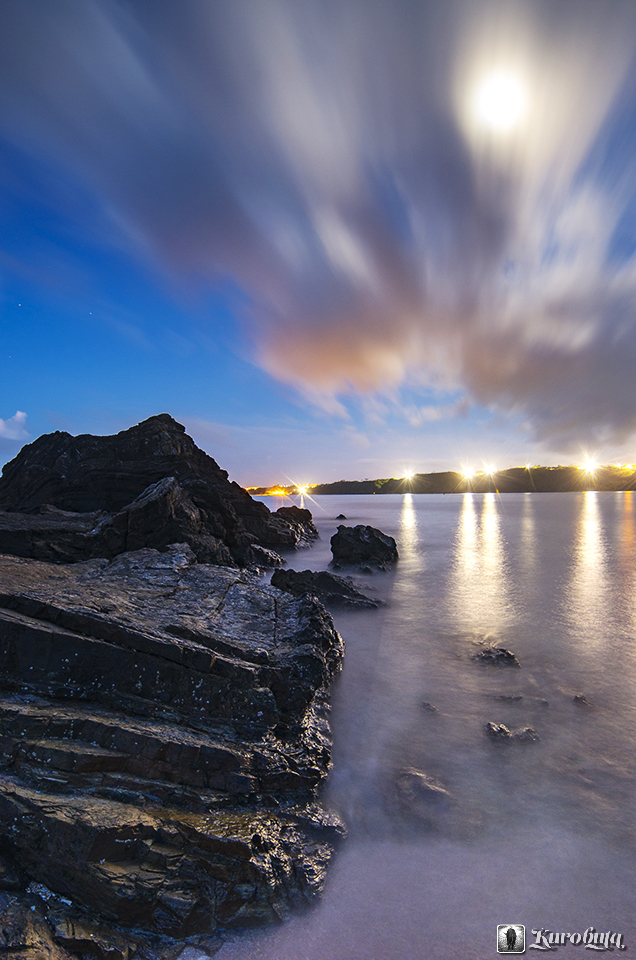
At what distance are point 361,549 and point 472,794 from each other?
874 inches

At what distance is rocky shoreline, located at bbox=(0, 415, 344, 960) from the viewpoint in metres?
4.40

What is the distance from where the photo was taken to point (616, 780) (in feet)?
25.1

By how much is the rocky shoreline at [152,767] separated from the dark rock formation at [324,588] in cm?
657

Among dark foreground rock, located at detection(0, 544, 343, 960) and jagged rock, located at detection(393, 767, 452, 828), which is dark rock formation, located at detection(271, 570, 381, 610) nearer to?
dark foreground rock, located at detection(0, 544, 343, 960)

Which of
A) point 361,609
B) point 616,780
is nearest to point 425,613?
point 361,609

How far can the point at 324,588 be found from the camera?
19375 millimetres

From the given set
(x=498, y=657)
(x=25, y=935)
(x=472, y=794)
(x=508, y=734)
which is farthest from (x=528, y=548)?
(x=25, y=935)

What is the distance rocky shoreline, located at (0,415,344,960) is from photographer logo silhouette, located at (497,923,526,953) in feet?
7.82

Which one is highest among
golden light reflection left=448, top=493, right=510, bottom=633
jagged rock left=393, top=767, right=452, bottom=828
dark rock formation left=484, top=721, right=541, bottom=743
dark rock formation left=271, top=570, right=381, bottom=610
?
dark rock formation left=271, top=570, right=381, bottom=610

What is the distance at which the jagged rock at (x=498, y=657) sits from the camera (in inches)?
509

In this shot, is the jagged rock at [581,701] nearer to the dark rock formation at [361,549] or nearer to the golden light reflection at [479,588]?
the golden light reflection at [479,588]

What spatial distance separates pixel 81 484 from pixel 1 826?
1006 inches

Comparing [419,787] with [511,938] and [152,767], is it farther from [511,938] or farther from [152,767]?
[152,767]

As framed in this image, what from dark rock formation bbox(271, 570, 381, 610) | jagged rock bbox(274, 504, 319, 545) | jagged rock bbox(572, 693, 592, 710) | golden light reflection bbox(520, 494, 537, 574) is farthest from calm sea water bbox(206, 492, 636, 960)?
jagged rock bbox(274, 504, 319, 545)
